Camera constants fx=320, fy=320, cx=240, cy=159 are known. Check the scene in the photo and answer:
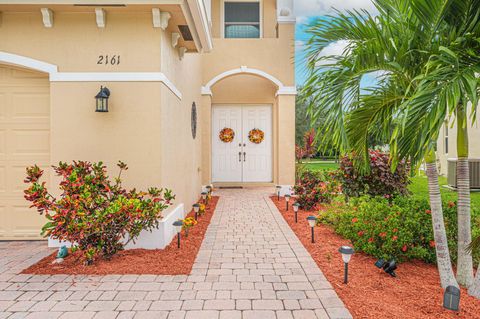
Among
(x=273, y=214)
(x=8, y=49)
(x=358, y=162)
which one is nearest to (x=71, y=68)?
(x=8, y=49)

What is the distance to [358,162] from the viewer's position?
4039 millimetres

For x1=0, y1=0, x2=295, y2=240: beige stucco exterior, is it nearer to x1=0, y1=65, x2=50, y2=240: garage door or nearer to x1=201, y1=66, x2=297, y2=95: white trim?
x1=0, y1=65, x2=50, y2=240: garage door

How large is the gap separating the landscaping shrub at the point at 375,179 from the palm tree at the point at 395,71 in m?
2.41

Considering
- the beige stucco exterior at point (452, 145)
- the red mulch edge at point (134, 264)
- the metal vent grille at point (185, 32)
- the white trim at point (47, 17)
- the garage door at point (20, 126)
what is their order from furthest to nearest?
the beige stucco exterior at point (452, 145) → the metal vent grille at point (185, 32) → the garage door at point (20, 126) → the white trim at point (47, 17) → the red mulch edge at point (134, 264)

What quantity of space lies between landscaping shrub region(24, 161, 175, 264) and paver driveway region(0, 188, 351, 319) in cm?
50

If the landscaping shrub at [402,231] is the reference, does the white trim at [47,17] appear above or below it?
above

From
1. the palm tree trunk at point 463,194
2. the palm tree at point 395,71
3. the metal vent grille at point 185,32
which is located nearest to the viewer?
the palm tree at point 395,71

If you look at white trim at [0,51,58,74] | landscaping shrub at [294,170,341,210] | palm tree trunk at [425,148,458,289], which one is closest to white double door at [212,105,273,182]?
landscaping shrub at [294,170,341,210]

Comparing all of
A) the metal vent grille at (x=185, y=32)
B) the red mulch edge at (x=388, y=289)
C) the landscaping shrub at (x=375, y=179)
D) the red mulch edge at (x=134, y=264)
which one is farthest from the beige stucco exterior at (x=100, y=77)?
the landscaping shrub at (x=375, y=179)

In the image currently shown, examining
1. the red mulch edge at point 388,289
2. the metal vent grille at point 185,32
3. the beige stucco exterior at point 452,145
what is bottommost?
the red mulch edge at point 388,289

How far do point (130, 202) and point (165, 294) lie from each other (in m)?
1.29

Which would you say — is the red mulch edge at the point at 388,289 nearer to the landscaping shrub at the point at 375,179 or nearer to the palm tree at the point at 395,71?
the palm tree at the point at 395,71

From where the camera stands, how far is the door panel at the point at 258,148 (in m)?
11.4

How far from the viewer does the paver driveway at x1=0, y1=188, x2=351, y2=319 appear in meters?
2.83
